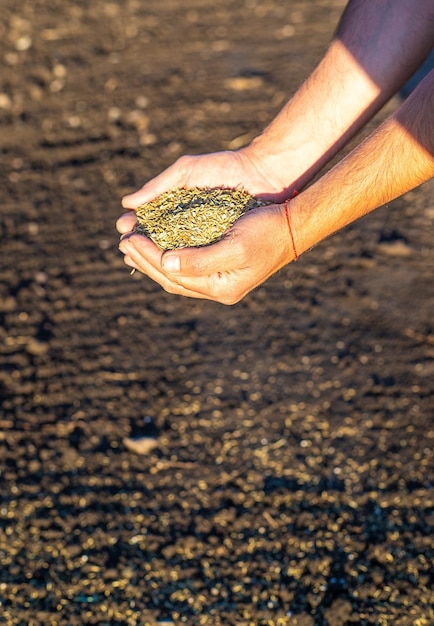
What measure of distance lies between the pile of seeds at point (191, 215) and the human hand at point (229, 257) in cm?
9

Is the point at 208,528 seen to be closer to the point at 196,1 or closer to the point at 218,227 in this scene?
the point at 218,227

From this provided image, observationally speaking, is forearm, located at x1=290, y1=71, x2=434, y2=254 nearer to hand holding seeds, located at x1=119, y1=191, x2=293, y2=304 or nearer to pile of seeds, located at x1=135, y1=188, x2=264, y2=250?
hand holding seeds, located at x1=119, y1=191, x2=293, y2=304

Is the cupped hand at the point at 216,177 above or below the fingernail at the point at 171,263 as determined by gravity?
Result: above

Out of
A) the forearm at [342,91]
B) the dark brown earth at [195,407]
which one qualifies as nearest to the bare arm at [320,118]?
the forearm at [342,91]

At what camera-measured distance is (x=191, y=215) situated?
228cm

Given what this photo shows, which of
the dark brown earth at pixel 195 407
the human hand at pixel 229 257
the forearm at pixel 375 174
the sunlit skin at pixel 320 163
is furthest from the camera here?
Answer: the dark brown earth at pixel 195 407

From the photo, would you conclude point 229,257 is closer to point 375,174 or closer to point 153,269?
point 153,269

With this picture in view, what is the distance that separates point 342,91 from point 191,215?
2.19 ft

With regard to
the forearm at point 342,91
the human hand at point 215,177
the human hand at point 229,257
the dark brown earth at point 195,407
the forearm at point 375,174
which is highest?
the forearm at point 342,91

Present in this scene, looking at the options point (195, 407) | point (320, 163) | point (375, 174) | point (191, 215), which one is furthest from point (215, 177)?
point (195, 407)

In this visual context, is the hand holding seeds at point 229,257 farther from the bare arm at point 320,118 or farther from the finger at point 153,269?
the bare arm at point 320,118

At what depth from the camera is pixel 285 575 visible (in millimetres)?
2607

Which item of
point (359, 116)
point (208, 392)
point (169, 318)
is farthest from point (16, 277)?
point (359, 116)

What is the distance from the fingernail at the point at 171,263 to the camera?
2080mm
